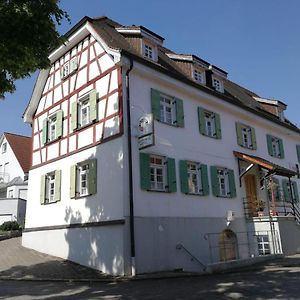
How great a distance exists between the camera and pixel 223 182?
62.5 ft

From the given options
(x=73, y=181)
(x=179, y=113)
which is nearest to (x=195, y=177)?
(x=179, y=113)

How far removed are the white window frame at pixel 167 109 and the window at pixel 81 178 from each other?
352 cm

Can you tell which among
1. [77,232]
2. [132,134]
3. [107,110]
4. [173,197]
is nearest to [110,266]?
[77,232]

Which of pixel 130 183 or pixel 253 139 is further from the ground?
pixel 253 139

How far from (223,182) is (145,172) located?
5.76 m

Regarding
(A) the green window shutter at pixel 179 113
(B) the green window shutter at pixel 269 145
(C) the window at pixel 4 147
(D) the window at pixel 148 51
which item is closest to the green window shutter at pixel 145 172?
(A) the green window shutter at pixel 179 113

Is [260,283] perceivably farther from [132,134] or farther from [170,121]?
[170,121]

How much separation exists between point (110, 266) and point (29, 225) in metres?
7.18

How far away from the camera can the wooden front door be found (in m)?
19.6

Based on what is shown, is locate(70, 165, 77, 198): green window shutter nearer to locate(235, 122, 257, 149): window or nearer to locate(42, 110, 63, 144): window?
locate(42, 110, 63, 144): window

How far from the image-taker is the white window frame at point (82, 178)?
16.3 metres

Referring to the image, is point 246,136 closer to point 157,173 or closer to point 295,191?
point 295,191

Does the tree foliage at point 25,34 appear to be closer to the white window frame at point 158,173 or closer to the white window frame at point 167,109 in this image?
the white window frame at point 158,173

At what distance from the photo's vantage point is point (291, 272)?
12.7 m
